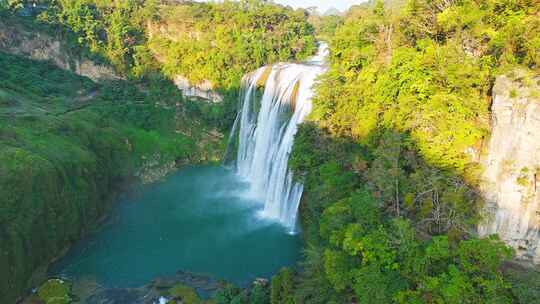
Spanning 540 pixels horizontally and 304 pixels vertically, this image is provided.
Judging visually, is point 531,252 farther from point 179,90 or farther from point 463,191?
point 179,90

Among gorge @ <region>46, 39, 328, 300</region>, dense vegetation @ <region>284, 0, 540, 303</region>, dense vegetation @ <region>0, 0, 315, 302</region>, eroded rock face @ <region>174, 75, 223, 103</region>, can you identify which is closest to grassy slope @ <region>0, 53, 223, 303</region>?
dense vegetation @ <region>0, 0, 315, 302</region>

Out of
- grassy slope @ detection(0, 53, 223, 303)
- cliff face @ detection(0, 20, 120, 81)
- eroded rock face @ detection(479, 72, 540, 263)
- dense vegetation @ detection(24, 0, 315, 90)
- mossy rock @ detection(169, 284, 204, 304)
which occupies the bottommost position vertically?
mossy rock @ detection(169, 284, 204, 304)

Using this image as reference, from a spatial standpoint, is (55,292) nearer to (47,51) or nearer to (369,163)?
(369,163)

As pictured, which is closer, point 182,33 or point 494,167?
point 494,167

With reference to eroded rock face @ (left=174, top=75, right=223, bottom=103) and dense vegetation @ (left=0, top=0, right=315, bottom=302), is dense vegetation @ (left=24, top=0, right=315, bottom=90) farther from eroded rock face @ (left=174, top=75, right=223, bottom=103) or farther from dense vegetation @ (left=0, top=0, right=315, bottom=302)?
eroded rock face @ (left=174, top=75, right=223, bottom=103)

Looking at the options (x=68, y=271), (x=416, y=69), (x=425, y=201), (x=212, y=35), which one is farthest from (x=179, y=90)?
(x=425, y=201)

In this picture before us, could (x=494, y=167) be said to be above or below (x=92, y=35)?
below

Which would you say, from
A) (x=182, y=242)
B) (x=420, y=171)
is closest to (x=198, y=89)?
(x=182, y=242)
